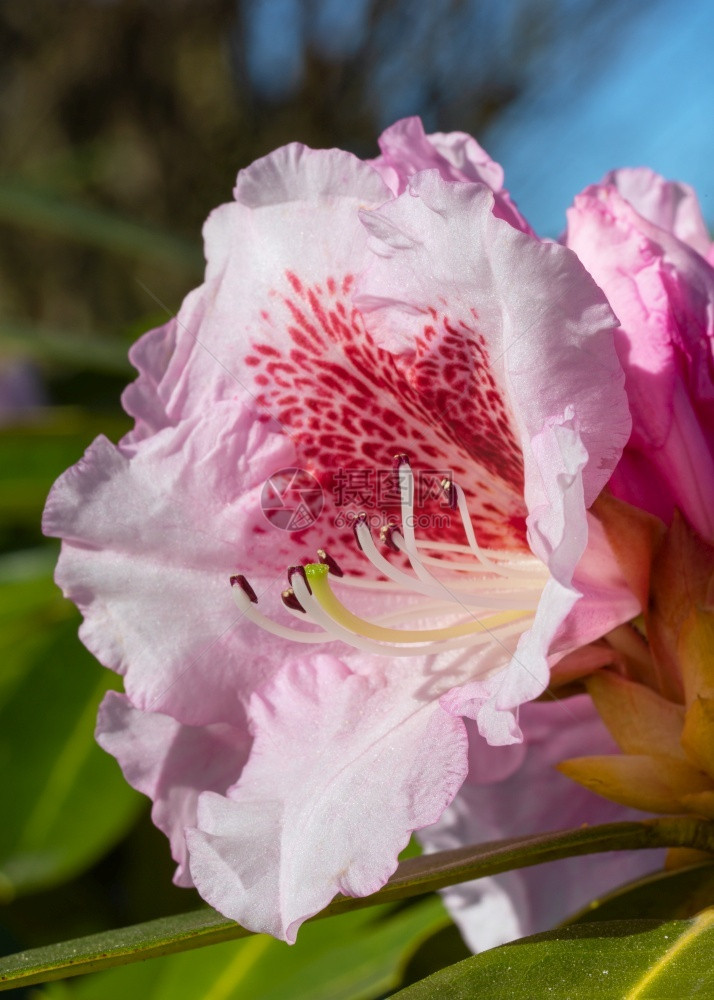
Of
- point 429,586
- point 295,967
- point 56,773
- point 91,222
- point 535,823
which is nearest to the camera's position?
point 429,586

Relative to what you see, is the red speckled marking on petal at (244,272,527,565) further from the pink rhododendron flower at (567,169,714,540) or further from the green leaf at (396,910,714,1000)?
the green leaf at (396,910,714,1000)

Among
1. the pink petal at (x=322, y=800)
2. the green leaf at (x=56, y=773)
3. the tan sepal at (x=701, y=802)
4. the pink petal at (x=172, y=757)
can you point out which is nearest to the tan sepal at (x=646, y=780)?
the tan sepal at (x=701, y=802)

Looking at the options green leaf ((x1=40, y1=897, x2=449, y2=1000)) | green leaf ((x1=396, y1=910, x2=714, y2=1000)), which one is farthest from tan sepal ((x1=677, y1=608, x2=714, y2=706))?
green leaf ((x1=40, y1=897, x2=449, y2=1000))

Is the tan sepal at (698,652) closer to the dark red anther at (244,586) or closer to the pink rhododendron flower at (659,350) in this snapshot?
the pink rhododendron flower at (659,350)

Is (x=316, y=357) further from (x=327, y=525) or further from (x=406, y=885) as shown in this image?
(x=406, y=885)

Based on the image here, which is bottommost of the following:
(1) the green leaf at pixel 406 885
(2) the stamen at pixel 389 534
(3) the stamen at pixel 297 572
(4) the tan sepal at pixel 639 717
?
(1) the green leaf at pixel 406 885

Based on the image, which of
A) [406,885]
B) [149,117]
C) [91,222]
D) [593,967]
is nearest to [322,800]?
[406,885]

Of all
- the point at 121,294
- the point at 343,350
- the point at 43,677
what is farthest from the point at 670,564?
the point at 121,294
